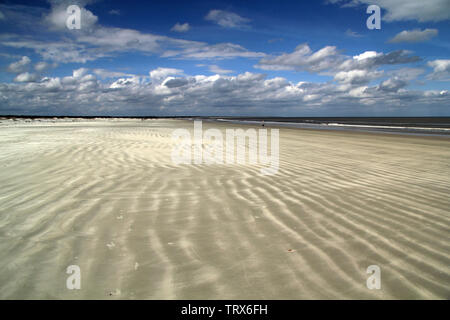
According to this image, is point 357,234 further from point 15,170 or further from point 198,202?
point 15,170

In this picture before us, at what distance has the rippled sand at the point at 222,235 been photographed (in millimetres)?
2018

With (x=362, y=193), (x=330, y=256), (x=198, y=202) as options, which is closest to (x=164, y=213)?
(x=198, y=202)

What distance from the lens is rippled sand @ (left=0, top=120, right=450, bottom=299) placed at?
202 cm

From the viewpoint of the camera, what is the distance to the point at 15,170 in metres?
5.72

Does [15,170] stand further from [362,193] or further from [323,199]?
[362,193]

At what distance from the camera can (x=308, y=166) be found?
6.64 m

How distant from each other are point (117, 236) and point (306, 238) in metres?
1.91

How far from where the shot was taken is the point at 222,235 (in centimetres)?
285

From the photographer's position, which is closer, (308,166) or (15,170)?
(15,170)

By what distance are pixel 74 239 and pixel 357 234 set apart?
113 inches
